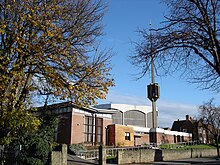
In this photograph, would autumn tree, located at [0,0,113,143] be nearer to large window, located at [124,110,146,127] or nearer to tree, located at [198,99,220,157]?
tree, located at [198,99,220,157]

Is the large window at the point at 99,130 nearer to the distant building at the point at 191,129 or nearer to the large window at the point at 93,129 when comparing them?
the large window at the point at 93,129

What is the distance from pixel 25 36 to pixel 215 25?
9.18 m

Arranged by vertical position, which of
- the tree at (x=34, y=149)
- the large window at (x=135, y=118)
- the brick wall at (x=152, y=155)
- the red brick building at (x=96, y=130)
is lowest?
the brick wall at (x=152, y=155)

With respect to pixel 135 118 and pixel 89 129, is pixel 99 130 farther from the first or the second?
pixel 135 118

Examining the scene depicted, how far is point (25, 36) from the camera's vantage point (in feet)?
50.6

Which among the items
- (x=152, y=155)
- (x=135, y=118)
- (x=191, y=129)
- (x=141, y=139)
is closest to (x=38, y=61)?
(x=152, y=155)

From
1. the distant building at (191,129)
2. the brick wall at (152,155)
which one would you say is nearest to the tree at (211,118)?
the brick wall at (152,155)

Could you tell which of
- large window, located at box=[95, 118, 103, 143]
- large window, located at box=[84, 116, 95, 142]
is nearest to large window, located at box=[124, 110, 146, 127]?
large window, located at box=[95, 118, 103, 143]

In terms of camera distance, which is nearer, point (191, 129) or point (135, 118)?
point (135, 118)

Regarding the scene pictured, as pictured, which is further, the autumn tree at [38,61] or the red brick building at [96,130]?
the red brick building at [96,130]

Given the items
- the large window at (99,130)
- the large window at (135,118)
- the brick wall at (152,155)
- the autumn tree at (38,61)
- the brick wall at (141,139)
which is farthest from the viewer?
the large window at (135,118)

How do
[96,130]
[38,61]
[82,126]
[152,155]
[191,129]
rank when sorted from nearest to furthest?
[38,61] < [152,155] < [82,126] < [96,130] < [191,129]

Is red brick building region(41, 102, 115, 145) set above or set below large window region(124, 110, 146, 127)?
below

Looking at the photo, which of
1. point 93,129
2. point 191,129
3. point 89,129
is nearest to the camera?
point 89,129
